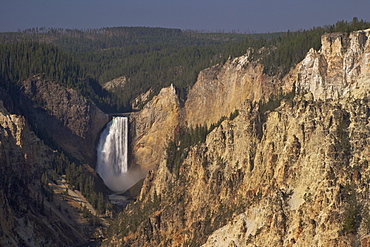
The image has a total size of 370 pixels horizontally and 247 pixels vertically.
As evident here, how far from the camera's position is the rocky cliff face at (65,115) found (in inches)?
7239

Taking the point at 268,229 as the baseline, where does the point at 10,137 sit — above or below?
above

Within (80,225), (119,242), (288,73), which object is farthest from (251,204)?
(80,225)

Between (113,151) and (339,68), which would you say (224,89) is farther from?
(339,68)

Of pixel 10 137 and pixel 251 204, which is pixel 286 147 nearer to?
pixel 251 204

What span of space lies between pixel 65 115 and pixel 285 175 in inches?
3361

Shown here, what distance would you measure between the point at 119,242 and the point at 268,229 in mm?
31869

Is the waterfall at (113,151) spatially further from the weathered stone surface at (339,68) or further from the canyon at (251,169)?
the weathered stone surface at (339,68)

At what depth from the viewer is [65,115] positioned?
188 m

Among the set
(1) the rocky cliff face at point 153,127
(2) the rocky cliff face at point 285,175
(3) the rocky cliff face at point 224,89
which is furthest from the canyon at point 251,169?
(1) the rocky cliff face at point 153,127

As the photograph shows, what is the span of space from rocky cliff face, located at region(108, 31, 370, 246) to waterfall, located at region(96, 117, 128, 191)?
144 ft

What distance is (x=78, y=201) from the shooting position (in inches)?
6235

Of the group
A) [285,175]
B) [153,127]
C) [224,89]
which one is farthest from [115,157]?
[285,175]

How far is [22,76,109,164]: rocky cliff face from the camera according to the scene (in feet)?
603

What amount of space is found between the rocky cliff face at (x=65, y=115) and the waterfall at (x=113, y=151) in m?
1.57
